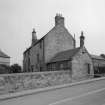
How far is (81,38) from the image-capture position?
1171 inches

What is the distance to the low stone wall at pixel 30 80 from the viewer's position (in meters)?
17.0

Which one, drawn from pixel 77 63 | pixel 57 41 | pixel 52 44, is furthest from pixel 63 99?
pixel 57 41

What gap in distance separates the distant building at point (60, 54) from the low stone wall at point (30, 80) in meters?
2.44

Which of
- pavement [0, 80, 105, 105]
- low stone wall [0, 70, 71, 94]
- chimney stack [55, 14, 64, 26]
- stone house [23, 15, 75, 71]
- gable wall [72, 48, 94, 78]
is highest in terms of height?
chimney stack [55, 14, 64, 26]

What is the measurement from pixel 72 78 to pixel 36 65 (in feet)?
42.7

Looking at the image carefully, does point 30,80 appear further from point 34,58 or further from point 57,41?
point 34,58

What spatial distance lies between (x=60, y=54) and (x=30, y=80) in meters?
12.9

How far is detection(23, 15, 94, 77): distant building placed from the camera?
26.1 meters

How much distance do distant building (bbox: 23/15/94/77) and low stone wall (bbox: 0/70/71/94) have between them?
8.02 feet

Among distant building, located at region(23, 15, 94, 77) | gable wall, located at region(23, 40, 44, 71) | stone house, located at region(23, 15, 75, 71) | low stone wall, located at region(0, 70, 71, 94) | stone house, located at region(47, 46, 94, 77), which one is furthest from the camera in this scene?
gable wall, located at region(23, 40, 44, 71)

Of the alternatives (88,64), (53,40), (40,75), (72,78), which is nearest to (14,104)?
(40,75)

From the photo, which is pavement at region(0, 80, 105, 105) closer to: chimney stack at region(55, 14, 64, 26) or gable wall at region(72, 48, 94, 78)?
gable wall at region(72, 48, 94, 78)

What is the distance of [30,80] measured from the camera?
19375mm

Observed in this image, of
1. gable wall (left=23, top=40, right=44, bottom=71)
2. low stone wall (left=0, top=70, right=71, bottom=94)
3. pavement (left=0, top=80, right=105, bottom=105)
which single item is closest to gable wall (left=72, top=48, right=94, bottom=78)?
low stone wall (left=0, top=70, right=71, bottom=94)
